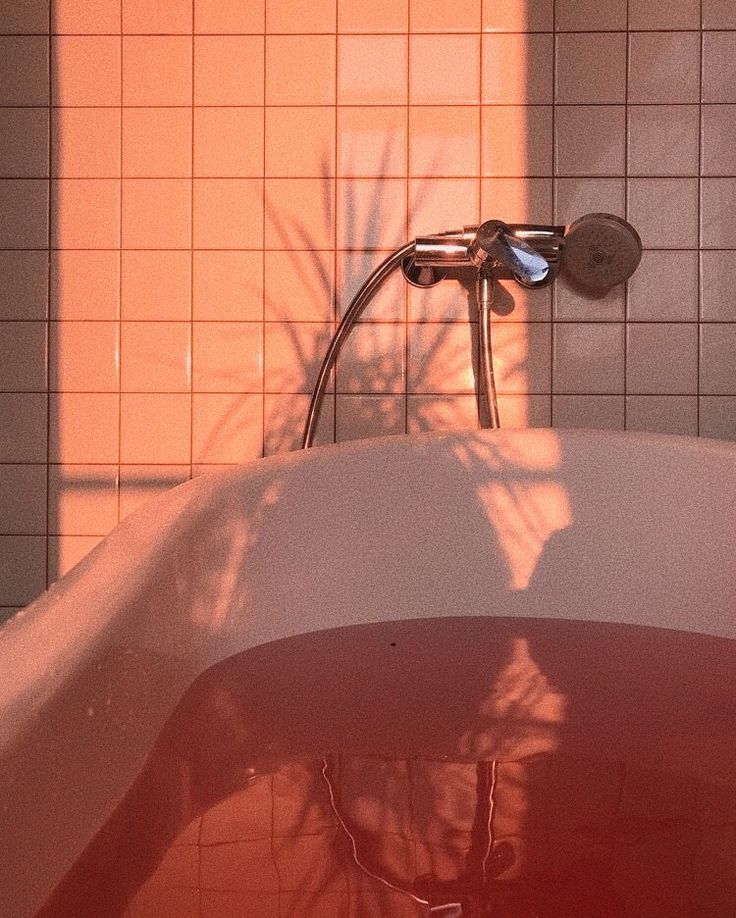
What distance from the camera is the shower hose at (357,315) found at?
173 cm

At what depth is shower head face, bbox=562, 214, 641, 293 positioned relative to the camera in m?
1.75

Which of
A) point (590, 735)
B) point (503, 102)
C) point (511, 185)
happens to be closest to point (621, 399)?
point (511, 185)

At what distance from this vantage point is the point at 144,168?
1.94 metres

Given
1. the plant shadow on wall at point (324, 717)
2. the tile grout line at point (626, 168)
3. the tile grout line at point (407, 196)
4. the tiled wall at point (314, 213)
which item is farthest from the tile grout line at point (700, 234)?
the plant shadow on wall at point (324, 717)

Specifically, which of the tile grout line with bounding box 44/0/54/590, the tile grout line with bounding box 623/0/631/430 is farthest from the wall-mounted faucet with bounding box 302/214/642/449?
the tile grout line with bounding box 44/0/54/590

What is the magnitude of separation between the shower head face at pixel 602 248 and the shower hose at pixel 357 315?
0.17 m

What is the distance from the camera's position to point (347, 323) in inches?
69.5

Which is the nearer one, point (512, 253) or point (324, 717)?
point (324, 717)

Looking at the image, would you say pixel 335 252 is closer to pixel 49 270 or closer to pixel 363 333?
pixel 363 333

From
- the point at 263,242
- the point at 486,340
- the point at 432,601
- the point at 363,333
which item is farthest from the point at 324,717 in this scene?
the point at 263,242

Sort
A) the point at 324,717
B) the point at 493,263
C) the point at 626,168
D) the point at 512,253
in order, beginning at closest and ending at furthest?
the point at 324,717 → the point at 512,253 → the point at 493,263 → the point at 626,168

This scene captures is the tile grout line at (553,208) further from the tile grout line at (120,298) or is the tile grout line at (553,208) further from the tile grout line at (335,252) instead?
the tile grout line at (120,298)

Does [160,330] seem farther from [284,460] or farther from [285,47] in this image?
[284,460]

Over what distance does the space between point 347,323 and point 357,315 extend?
3 cm
